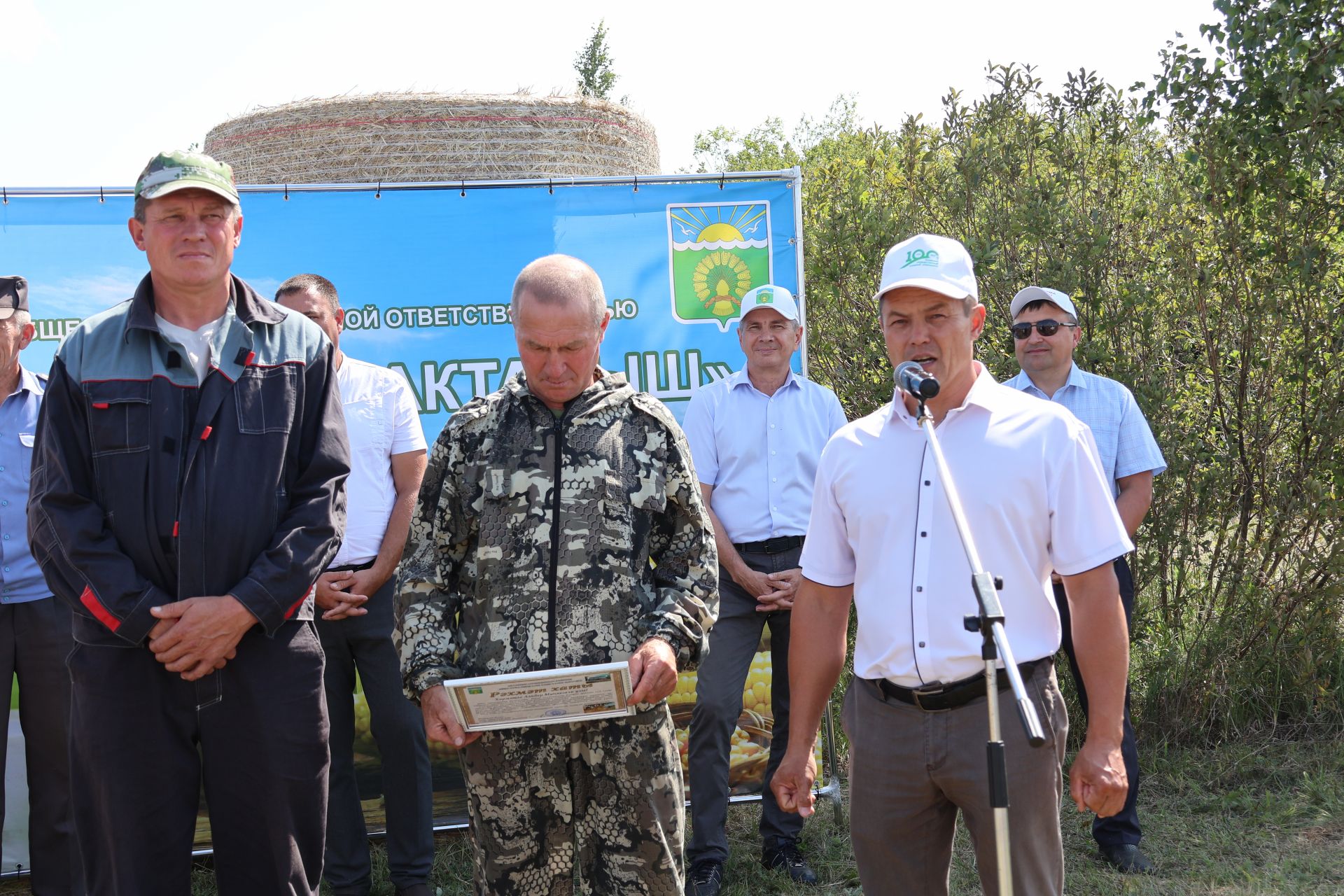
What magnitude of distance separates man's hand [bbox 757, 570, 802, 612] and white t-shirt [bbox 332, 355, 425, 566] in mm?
1642

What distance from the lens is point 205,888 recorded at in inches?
200

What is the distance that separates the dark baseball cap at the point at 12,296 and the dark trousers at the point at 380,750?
1749 mm

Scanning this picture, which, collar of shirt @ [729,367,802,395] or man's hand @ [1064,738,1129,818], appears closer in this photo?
man's hand @ [1064,738,1129,818]

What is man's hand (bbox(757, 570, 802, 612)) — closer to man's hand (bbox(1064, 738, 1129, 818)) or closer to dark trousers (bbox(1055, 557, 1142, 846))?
dark trousers (bbox(1055, 557, 1142, 846))

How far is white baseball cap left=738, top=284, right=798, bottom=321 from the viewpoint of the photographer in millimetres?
5238

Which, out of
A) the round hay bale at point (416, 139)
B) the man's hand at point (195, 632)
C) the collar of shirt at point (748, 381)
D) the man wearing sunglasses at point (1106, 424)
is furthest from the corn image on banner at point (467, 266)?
the man's hand at point (195, 632)

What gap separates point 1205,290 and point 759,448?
2894 mm

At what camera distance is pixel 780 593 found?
497cm

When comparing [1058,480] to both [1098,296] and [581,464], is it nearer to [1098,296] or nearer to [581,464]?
[581,464]

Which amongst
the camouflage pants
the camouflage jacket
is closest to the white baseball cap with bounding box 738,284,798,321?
the camouflage jacket

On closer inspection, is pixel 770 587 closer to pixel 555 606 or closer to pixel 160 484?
pixel 555 606

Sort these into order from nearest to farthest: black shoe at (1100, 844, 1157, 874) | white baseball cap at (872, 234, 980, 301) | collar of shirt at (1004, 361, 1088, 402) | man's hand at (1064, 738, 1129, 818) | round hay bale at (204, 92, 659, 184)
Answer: man's hand at (1064, 738, 1129, 818)
white baseball cap at (872, 234, 980, 301)
black shoe at (1100, 844, 1157, 874)
collar of shirt at (1004, 361, 1088, 402)
round hay bale at (204, 92, 659, 184)

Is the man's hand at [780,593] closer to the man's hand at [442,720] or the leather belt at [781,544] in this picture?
the leather belt at [781,544]

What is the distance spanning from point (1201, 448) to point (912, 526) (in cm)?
420
